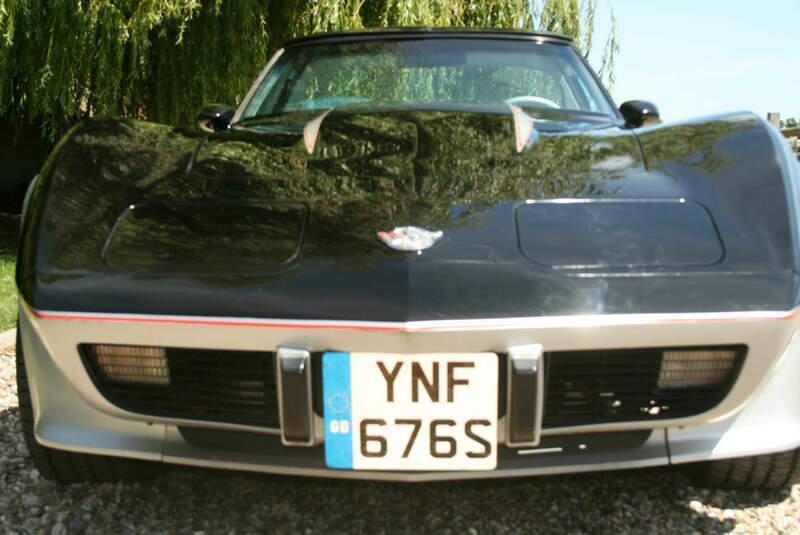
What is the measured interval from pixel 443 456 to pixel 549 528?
18.6 inches

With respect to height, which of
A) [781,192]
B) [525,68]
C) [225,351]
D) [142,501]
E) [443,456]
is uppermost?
[525,68]

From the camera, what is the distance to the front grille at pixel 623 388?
4.37 ft

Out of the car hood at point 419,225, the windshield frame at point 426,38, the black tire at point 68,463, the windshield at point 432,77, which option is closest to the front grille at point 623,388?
the car hood at point 419,225

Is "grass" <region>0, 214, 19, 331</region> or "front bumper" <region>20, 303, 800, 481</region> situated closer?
"front bumper" <region>20, 303, 800, 481</region>

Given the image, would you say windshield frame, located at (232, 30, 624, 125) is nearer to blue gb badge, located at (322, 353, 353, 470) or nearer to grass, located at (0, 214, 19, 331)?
grass, located at (0, 214, 19, 331)

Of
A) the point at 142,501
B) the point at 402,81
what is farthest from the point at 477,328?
the point at 402,81

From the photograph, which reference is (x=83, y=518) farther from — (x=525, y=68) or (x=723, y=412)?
(x=525, y=68)

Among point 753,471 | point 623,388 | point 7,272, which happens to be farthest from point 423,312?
point 7,272

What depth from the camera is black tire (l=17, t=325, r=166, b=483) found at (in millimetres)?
1651

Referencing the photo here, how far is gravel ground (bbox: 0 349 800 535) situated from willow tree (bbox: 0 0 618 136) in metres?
4.10

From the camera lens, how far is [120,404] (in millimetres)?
1439

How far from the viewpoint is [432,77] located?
96.0 inches

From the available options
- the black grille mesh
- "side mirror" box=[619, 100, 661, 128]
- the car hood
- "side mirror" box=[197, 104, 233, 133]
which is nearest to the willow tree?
"side mirror" box=[197, 104, 233, 133]

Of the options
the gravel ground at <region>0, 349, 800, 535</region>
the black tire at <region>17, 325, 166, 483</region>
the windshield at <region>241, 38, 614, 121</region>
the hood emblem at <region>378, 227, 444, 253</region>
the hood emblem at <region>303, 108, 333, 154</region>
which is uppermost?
the windshield at <region>241, 38, 614, 121</region>
